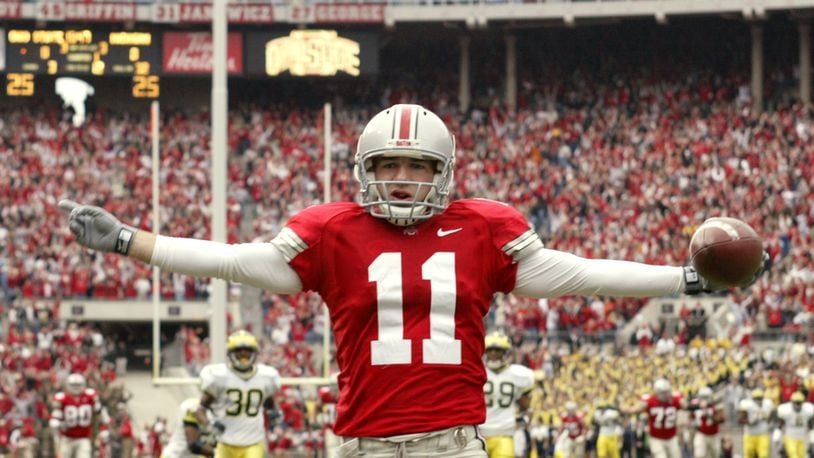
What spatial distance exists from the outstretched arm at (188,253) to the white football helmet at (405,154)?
0.99ft

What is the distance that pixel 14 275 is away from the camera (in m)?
23.7

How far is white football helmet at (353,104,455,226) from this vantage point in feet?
13.7

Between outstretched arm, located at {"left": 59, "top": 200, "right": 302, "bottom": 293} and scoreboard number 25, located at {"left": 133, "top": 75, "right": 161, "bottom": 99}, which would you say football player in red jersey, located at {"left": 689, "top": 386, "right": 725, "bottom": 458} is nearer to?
scoreboard number 25, located at {"left": 133, "top": 75, "right": 161, "bottom": 99}

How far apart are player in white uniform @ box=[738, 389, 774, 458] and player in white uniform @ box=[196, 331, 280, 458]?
7.87m

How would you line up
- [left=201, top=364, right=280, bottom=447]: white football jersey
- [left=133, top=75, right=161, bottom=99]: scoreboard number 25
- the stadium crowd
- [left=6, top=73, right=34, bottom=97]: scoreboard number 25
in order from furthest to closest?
[left=133, top=75, right=161, bottom=99]: scoreboard number 25 → [left=6, top=73, right=34, bottom=97]: scoreboard number 25 → the stadium crowd → [left=201, top=364, right=280, bottom=447]: white football jersey

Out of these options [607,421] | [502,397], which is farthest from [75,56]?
[502,397]

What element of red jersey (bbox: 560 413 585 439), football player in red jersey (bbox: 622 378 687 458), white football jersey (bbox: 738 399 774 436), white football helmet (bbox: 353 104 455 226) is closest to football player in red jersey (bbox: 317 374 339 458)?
red jersey (bbox: 560 413 585 439)

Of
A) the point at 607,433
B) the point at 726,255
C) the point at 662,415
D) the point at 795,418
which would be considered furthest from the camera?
the point at 607,433

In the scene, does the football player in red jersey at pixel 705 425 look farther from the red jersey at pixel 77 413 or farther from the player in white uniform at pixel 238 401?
the player in white uniform at pixel 238 401

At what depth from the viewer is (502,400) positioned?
39.6 ft

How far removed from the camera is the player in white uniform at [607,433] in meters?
17.4

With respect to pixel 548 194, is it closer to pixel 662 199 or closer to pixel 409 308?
pixel 662 199

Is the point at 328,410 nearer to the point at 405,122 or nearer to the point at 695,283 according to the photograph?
the point at 695,283

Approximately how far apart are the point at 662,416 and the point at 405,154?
12728 millimetres
